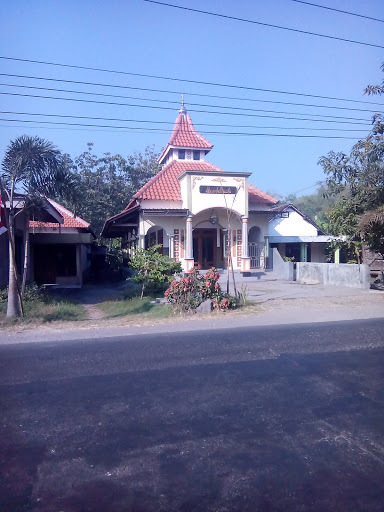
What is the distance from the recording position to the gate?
25.0 metres

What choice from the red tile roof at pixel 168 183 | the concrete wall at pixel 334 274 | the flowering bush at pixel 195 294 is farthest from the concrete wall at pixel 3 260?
the concrete wall at pixel 334 274

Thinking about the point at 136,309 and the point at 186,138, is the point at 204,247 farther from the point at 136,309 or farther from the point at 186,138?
the point at 136,309

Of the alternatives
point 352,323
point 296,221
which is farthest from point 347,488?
point 296,221

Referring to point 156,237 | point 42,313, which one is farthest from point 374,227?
point 156,237

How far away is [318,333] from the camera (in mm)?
9734

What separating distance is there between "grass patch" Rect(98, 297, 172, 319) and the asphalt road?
5205mm

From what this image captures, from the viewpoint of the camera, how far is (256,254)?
2522 centimetres

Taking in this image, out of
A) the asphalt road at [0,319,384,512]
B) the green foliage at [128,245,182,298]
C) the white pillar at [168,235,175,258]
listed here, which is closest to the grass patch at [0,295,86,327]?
the green foliage at [128,245,182,298]

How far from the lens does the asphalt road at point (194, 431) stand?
342 centimetres

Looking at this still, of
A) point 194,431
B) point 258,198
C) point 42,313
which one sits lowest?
A: point 194,431

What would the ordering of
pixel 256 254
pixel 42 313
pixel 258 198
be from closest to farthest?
pixel 42 313
pixel 256 254
pixel 258 198

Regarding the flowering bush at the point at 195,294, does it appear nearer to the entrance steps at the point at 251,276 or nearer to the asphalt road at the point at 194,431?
the asphalt road at the point at 194,431

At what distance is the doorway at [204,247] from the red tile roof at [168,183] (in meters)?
2.65

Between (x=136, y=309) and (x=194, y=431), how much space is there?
33.2ft
